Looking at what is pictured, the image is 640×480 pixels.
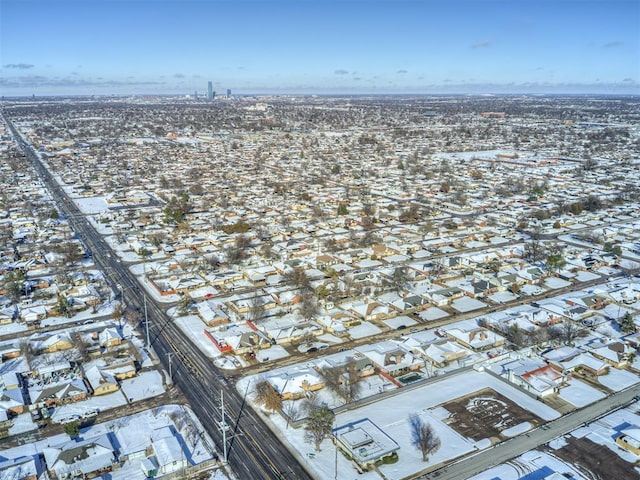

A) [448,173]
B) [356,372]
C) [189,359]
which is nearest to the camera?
[356,372]

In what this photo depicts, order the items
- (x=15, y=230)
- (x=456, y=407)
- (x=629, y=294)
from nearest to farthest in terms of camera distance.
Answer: (x=456, y=407) → (x=629, y=294) → (x=15, y=230)

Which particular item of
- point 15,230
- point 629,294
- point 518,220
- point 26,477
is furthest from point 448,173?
point 26,477

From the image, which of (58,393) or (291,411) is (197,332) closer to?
(58,393)

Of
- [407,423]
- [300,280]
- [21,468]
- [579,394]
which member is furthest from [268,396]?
[579,394]

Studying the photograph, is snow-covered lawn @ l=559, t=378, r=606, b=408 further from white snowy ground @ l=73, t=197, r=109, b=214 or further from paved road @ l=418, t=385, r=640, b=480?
white snowy ground @ l=73, t=197, r=109, b=214

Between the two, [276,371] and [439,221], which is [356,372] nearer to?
[276,371]

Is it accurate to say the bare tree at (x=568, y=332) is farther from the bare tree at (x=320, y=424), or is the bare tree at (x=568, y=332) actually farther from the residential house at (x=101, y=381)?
the residential house at (x=101, y=381)

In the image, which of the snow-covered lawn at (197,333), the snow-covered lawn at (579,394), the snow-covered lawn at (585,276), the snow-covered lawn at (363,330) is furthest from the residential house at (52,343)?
the snow-covered lawn at (585,276)

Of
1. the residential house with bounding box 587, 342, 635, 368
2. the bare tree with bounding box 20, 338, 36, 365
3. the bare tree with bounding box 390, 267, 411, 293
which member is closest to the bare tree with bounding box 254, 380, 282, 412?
the bare tree with bounding box 20, 338, 36, 365
